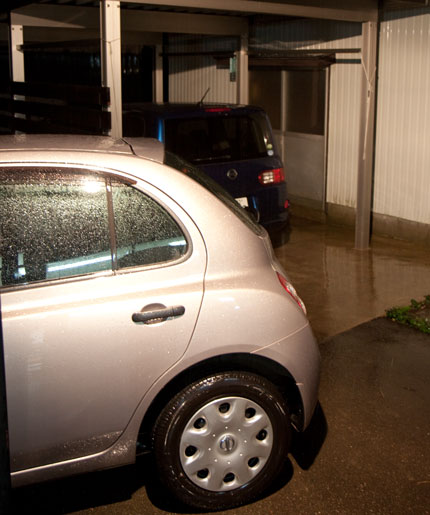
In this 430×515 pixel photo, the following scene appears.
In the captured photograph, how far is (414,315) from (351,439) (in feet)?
8.02

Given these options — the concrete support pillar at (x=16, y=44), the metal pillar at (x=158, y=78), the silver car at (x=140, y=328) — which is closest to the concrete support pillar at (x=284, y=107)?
the metal pillar at (x=158, y=78)

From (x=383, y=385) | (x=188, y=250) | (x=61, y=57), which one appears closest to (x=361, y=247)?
(x=383, y=385)

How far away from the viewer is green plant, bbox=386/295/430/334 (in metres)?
6.46

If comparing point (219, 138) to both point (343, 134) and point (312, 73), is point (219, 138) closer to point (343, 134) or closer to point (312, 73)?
point (343, 134)

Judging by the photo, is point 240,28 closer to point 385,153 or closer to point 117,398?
point 385,153

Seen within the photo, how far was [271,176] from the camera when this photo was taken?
26.8ft

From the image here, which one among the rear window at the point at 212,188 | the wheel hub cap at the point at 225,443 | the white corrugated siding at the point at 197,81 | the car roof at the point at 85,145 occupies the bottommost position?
the wheel hub cap at the point at 225,443

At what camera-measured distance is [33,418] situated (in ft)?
10.8

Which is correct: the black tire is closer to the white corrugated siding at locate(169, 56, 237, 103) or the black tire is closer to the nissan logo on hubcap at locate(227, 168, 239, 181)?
the nissan logo on hubcap at locate(227, 168, 239, 181)

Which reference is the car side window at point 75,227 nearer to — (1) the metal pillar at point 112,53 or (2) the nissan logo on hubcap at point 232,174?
(1) the metal pillar at point 112,53

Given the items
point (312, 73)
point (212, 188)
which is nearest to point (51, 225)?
point (212, 188)

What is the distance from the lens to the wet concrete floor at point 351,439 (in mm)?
3840

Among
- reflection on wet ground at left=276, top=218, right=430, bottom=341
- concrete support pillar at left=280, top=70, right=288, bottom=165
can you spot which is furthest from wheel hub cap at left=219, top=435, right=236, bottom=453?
concrete support pillar at left=280, top=70, right=288, bottom=165

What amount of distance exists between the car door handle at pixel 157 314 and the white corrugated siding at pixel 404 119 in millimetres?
6446
